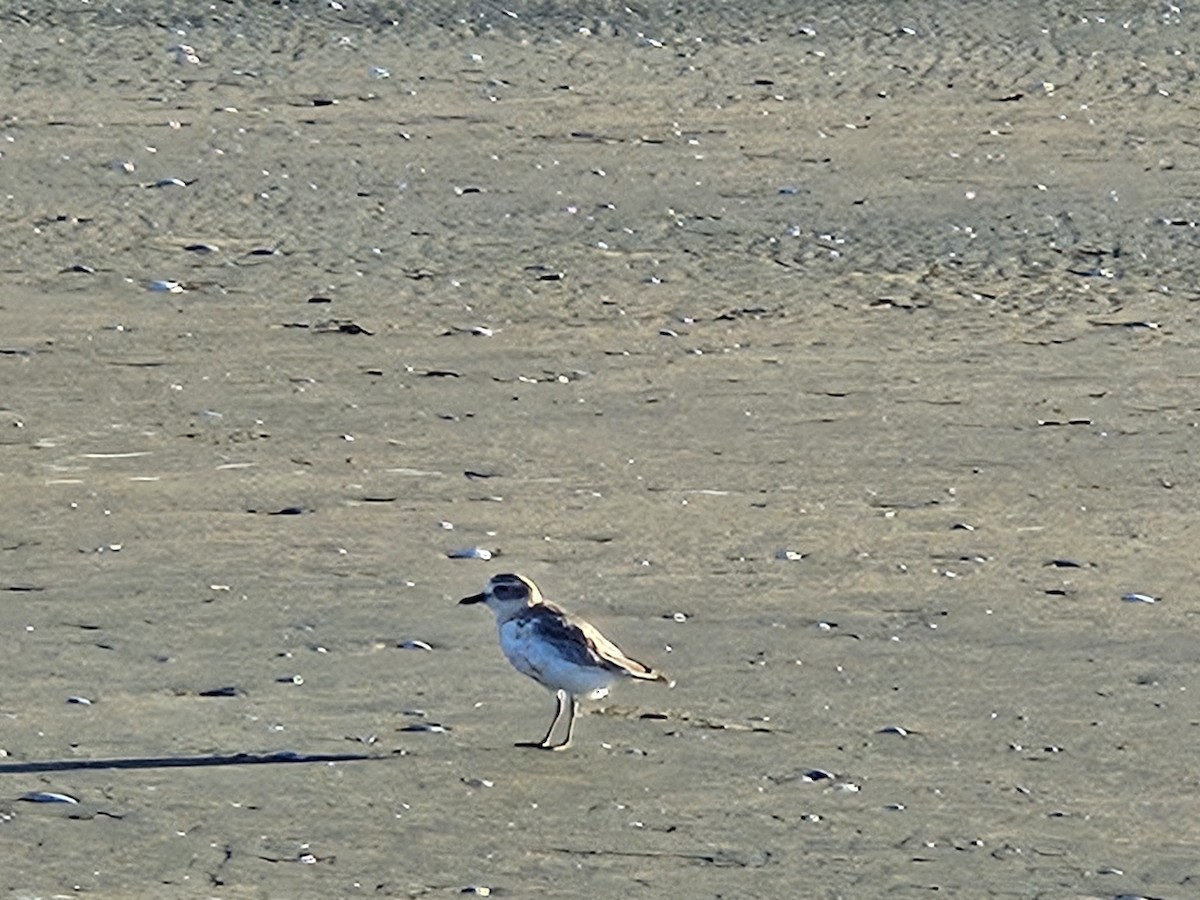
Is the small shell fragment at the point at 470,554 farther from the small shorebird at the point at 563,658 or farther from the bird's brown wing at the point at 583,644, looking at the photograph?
the bird's brown wing at the point at 583,644

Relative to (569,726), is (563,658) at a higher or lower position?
→ higher

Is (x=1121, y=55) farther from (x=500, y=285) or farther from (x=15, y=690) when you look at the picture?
(x=15, y=690)

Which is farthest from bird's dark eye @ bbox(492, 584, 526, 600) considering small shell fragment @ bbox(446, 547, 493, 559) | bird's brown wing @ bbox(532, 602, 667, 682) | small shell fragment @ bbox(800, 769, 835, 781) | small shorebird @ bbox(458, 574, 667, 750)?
small shell fragment @ bbox(446, 547, 493, 559)

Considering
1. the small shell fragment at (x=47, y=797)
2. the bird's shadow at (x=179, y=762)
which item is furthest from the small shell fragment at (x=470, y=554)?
the small shell fragment at (x=47, y=797)

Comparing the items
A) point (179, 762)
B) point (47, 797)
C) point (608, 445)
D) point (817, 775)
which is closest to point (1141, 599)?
point (817, 775)

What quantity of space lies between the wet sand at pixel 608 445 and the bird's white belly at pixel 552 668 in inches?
6.8

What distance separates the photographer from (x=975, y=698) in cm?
788

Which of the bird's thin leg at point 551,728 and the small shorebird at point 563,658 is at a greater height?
the small shorebird at point 563,658

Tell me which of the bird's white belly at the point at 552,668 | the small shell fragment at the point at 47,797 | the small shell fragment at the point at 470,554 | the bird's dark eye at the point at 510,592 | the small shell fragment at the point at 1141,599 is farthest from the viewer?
the small shell fragment at the point at 470,554

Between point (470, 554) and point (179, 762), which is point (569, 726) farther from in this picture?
point (470, 554)

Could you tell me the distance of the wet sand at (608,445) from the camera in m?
7.09

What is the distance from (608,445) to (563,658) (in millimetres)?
2630

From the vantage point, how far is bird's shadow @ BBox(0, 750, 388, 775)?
7203mm

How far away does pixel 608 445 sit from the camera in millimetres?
10078
